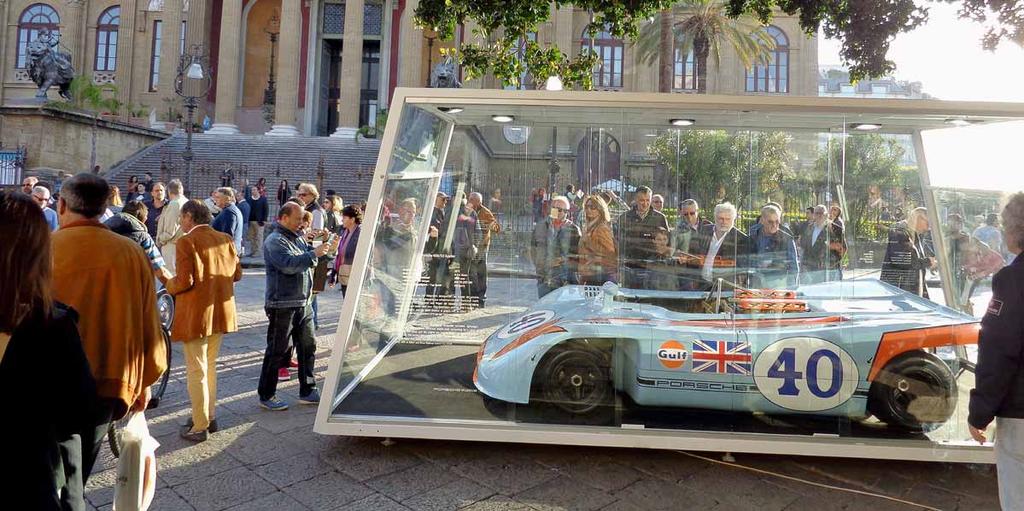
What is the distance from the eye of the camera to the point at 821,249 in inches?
174

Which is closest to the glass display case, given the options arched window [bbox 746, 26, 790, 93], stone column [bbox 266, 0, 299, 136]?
stone column [bbox 266, 0, 299, 136]

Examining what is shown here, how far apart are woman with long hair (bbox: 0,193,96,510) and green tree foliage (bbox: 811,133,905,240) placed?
14.9 feet

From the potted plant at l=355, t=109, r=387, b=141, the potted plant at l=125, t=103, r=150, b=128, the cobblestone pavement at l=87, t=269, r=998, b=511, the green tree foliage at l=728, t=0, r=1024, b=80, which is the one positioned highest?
the potted plant at l=125, t=103, r=150, b=128

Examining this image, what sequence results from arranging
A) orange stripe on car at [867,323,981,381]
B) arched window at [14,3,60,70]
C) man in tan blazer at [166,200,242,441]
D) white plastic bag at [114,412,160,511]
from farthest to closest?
arched window at [14,3,60,70] → man in tan blazer at [166,200,242,441] → orange stripe on car at [867,323,981,381] → white plastic bag at [114,412,160,511]

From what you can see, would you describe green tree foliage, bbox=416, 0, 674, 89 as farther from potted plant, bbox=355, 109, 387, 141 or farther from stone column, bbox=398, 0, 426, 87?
stone column, bbox=398, 0, 426, 87

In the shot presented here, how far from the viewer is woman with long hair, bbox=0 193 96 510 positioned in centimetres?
170

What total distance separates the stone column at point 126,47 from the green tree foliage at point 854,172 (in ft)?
148

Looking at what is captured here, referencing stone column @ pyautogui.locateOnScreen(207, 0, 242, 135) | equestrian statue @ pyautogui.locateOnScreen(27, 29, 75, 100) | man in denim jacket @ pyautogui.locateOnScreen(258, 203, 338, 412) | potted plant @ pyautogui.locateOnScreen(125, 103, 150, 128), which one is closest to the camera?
man in denim jacket @ pyautogui.locateOnScreen(258, 203, 338, 412)

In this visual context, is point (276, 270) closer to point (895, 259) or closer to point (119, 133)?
point (895, 259)

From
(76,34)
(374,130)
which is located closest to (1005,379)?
(374,130)

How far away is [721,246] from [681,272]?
35 centimetres

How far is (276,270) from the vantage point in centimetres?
500

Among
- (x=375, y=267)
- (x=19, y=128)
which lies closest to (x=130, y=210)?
(x=375, y=267)

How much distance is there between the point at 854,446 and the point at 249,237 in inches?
658
